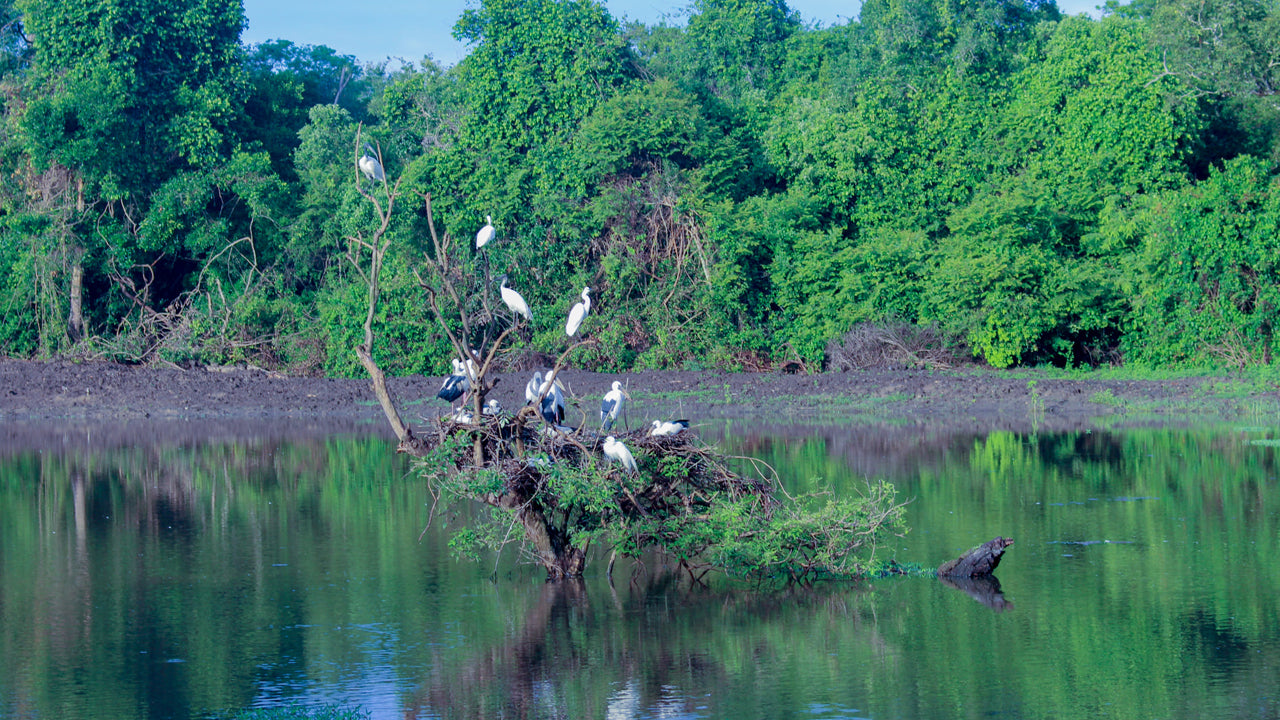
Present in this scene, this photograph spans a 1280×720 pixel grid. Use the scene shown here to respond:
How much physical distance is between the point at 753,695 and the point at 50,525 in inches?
407

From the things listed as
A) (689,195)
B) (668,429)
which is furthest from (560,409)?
(689,195)

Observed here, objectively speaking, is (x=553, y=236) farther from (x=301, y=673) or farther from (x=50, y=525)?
(x=301, y=673)

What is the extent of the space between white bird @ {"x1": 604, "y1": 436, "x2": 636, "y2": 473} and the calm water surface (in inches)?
44.9

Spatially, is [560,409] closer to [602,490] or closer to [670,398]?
[602,490]

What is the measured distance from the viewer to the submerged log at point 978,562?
1148 centimetres

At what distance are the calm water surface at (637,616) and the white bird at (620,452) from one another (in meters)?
1.14

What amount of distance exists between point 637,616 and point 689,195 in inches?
848

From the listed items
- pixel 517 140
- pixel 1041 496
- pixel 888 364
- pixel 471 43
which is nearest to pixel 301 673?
pixel 1041 496

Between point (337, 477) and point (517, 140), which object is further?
point (517, 140)

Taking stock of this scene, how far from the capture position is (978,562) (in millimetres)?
11641

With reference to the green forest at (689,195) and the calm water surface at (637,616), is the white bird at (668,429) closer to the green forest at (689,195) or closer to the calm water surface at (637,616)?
the calm water surface at (637,616)

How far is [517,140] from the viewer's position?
1316 inches

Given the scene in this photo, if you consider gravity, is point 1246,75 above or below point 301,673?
above

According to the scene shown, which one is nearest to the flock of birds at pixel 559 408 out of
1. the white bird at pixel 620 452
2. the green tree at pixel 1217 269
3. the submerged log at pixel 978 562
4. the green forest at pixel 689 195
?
the white bird at pixel 620 452
